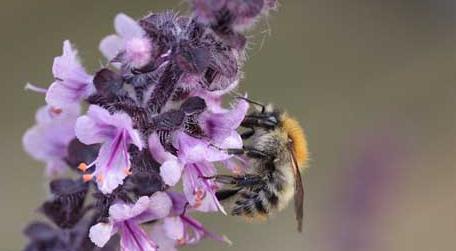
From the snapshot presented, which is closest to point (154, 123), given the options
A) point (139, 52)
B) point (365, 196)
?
point (139, 52)

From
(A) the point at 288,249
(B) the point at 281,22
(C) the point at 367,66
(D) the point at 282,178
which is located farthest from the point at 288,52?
(D) the point at 282,178

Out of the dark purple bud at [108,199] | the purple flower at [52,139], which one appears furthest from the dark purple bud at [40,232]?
the dark purple bud at [108,199]

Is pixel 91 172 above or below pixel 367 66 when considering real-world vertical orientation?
below

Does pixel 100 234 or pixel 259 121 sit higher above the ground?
pixel 259 121

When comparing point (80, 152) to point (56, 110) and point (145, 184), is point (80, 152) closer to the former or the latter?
point (56, 110)

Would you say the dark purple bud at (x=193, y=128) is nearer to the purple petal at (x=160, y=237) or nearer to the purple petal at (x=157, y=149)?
the purple petal at (x=157, y=149)

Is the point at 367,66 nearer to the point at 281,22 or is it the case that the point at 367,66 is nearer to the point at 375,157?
the point at 281,22

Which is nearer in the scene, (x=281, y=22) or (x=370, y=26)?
(x=281, y=22)
